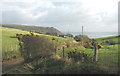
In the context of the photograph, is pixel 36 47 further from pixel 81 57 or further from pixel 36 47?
pixel 81 57

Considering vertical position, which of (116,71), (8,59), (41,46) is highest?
(41,46)

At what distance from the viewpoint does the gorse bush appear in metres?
9.96

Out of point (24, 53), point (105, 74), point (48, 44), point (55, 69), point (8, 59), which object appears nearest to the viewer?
point (105, 74)

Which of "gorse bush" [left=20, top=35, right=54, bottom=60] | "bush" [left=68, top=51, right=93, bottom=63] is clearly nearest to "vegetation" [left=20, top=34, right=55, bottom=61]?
"gorse bush" [left=20, top=35, right=54, bottom=60]

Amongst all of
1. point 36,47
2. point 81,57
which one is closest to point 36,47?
point 36,47

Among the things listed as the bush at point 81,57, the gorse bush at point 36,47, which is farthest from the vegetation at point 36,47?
the bush at point 81,57

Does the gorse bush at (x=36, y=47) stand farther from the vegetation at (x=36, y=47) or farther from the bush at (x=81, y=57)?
the bush at (x=81, y=57)

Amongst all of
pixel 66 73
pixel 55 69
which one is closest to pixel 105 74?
pixel 66 73

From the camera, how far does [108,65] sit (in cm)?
656

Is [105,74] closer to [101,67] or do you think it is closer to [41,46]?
[101,67]

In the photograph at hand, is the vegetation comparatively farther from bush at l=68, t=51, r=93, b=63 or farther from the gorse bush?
bush at l=68, t=51, r=93, b=63

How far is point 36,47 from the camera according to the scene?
10.4 m

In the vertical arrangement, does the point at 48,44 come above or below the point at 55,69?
above

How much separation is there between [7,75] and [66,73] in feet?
10.3
